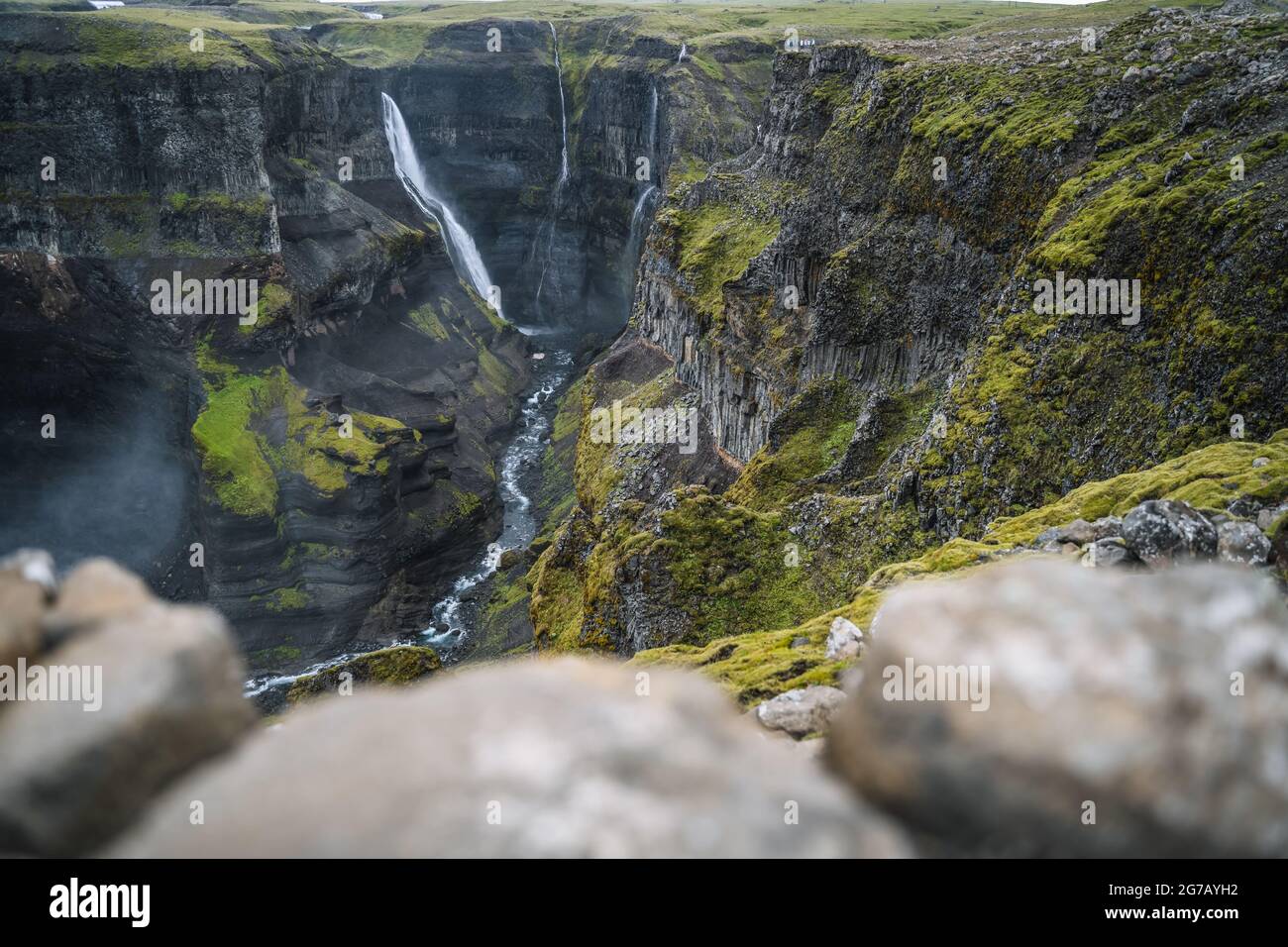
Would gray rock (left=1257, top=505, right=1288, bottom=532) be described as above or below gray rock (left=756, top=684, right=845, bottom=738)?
above

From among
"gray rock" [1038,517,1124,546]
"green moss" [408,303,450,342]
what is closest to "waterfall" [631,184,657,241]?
"green moss" [408,303,450,342]

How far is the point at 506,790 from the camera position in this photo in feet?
11.6

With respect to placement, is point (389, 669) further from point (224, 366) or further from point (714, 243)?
point (224, 366)

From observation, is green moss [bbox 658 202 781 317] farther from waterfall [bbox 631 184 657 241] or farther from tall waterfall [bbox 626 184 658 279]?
waterfall [bbox 631 184 657 241]

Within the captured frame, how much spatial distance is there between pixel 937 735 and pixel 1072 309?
17613 millimetres

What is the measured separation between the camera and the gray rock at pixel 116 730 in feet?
12.0

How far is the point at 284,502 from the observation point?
55125 mm

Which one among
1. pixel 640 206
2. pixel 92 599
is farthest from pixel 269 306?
pixel 92 599

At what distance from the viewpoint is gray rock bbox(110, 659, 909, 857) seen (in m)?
3.47

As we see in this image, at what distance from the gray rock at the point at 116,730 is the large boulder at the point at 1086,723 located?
3.06 metres

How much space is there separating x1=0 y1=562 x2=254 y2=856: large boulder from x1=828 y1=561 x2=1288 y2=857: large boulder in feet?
10.1

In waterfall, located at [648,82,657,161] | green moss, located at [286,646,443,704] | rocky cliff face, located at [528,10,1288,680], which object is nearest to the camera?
rocky cliff face, located at [528,10,1288,680]

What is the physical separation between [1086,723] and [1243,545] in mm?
7772
